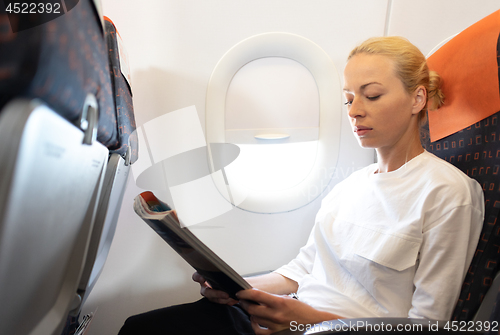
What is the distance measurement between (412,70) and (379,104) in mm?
153

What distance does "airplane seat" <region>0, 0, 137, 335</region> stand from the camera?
1.18ft

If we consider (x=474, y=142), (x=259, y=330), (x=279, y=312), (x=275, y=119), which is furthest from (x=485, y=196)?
(x=275, y=119)

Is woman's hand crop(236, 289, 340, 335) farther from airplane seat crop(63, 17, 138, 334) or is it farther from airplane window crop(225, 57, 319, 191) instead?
airplane window crop(225, 57, 319, 191)

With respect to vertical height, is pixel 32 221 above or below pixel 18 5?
below

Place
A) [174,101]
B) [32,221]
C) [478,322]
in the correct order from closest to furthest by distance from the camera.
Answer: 1. [32,221]
2. [478,322]
3. [174,101]

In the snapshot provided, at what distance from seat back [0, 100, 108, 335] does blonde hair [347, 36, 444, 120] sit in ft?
2.99

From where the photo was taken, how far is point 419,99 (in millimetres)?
1034

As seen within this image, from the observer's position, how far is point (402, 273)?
0.91 m

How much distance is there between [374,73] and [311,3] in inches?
25.1

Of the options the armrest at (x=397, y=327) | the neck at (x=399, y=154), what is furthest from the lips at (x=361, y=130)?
the armrest at (x=397, y=327)

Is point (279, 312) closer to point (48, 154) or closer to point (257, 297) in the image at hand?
point (257, 297)

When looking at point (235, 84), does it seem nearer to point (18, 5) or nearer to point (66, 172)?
point (66, 172)

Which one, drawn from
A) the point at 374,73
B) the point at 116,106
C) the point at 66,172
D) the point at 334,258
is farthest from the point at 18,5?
the point at 334,258

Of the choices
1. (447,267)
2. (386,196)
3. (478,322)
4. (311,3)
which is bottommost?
(478,322)
